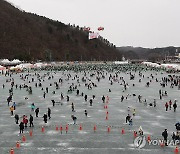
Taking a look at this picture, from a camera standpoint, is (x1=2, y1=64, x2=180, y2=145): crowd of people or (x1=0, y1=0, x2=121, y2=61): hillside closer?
(x1=2, y1=64, x2=180, y2=145): crowd of people

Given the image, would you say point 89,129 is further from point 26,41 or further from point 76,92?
point 26,41

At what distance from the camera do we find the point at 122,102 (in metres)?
35.3

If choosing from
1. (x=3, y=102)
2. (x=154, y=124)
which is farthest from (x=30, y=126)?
(x=3, y=102)

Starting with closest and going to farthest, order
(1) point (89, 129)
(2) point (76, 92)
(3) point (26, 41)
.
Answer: (1) point (89, 129) < (2) point (76, 92) < (3) point (26, 41)

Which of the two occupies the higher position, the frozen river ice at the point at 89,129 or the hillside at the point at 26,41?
the hillside at the point at 26,41

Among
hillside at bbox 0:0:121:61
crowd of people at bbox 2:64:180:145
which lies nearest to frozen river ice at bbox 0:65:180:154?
crowd of people at bbox 2:64:180:145

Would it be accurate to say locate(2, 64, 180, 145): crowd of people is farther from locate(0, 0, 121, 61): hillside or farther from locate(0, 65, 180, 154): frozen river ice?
locate(0, 0, 121, 61): hillside

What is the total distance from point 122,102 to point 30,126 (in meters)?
15.1

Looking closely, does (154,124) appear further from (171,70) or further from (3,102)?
(171,70)

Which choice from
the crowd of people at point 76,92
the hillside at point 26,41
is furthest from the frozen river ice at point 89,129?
the hillside at point 26,41

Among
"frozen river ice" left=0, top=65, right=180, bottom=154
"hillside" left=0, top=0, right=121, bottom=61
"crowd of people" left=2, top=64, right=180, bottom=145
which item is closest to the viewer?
"frozen river ice" left=0, top=65, right=180, bottom=154

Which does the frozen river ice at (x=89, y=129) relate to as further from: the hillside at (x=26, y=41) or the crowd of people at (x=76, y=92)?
the hillside at (x=26, y=41)

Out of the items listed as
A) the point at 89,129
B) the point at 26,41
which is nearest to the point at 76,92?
the point at 89,129

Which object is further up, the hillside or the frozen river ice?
the hillside
